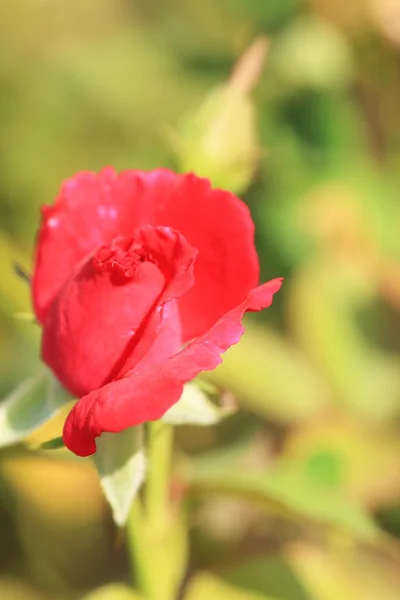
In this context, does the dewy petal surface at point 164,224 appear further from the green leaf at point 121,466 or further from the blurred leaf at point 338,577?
the blurred leaf at point 338,577

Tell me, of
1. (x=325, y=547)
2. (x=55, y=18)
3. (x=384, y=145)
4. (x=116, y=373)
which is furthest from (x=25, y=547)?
(x=55, y=18)

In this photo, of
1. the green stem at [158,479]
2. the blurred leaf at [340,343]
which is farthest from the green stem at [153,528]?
the blurred leaf at [340,343]

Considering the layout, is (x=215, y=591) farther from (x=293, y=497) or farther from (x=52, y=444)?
(x=52, y=444)

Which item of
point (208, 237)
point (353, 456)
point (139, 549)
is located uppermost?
point (208, 237)

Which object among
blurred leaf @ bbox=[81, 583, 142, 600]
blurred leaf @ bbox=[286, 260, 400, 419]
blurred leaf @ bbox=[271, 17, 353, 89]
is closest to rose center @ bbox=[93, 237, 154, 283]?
blurred leaf @ bbox=[81, 583, 142, 600]

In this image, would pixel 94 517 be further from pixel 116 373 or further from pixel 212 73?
pixel 212 73

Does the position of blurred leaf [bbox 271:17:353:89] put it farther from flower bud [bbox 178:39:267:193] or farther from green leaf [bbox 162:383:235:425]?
green leaf [bbox 162:383:235:425]

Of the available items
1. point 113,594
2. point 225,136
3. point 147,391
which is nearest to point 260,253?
point 225,136
